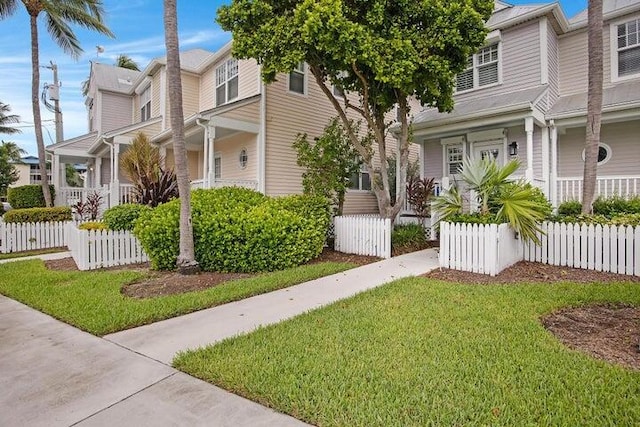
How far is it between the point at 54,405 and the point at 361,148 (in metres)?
9.00


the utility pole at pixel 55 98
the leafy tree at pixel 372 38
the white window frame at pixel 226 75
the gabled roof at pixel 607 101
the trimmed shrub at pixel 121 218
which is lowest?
the trimmed shrub at pixel 121 218

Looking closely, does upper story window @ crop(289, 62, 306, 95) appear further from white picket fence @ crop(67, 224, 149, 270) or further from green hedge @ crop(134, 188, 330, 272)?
white picket fence @ crop(67, 224, 149, 270)

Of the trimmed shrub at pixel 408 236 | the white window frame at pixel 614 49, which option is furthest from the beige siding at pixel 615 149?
the trimmed shrub at pixel 408 236

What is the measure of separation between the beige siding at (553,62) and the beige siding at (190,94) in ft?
42.8

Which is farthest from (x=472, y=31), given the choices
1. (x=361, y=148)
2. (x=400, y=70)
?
(x=361, y=148)

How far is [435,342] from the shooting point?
3672 mm

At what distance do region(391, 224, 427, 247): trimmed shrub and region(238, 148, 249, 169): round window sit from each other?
19.0ft

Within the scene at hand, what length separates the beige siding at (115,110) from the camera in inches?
772

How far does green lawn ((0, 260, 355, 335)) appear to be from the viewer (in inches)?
182

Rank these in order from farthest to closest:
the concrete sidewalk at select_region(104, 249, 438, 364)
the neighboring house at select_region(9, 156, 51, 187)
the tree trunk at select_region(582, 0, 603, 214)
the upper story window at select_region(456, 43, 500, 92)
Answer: the neighboring house at select_region(9, 156, 51, 187) < the upper story window at select_region(456, 43, 500, 92) < the tree trunk at select_region(582, 0, 603, 214) < the concrete sidewalk at select_region(104, 249, 438, 364)

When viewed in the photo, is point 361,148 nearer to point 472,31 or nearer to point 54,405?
point 472,31

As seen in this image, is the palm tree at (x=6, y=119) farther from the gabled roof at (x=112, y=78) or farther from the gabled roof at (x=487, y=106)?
the gabled roof at (x=487, y=106)

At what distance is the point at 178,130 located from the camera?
7.00m

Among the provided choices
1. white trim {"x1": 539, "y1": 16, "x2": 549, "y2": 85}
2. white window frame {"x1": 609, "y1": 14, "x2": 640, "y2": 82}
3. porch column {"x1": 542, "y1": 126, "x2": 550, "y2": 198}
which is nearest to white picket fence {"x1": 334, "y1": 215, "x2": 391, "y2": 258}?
porch column {"x1": 542, "y1": 126, "x2": 550, "y2": 198}
